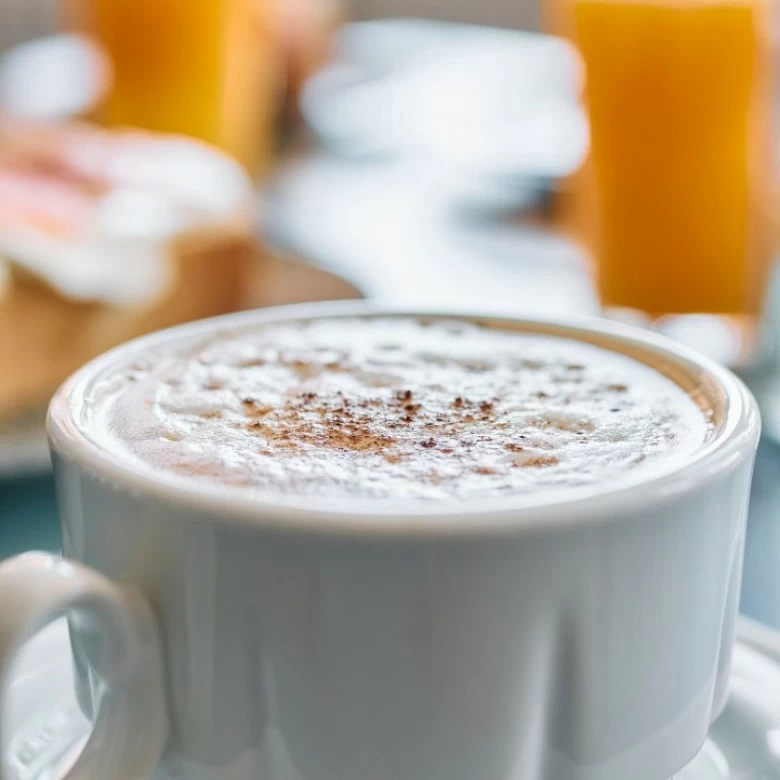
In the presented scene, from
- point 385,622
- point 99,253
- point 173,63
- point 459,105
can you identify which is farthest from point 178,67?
point 385,622

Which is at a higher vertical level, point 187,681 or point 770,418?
point 187,681

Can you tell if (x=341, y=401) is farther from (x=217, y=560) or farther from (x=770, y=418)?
(x=770, y=418)

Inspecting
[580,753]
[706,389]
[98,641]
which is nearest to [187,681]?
[98,641]

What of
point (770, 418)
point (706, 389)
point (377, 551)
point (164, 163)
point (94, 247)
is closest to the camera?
point (377, 551)

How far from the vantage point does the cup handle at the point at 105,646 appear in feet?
1.20

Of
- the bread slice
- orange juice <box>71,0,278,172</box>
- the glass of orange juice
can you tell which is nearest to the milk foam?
the bread slice

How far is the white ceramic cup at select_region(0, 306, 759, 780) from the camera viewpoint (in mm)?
363

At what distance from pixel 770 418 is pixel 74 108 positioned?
1.50m

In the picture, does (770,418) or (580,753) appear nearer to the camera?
(580,753)

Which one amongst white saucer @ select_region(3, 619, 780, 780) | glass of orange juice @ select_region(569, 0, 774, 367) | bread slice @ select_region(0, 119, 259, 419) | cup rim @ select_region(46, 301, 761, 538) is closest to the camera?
cup rim @ select_region(46, 301, 761, 538)

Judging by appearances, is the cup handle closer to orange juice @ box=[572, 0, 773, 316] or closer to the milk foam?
the milk foam

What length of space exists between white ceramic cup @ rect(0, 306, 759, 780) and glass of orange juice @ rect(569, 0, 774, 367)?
2.40 ft

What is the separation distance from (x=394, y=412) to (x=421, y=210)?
110 cm

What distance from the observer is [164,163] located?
1.30 m
